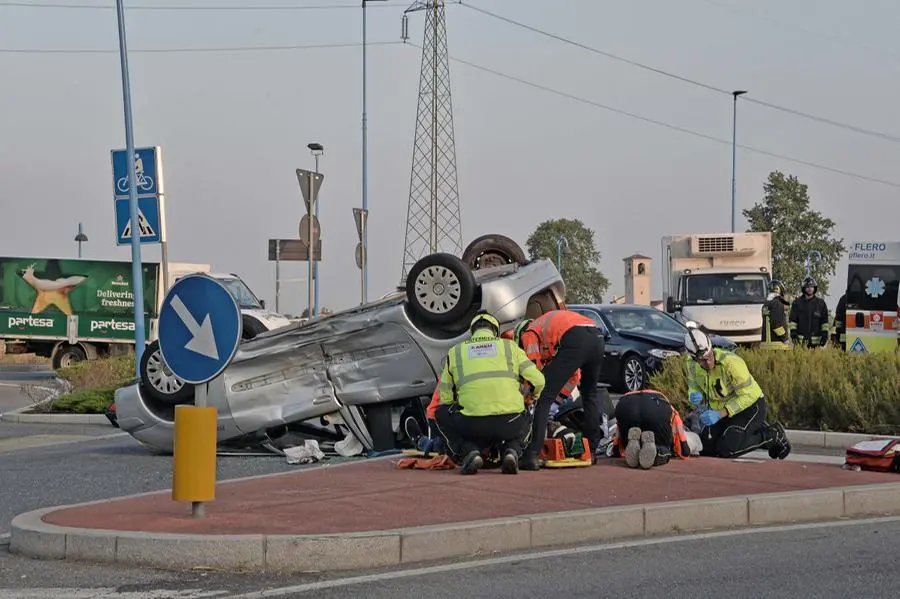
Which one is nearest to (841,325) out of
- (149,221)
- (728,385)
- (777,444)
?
(149,221)

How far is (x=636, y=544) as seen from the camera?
840 centimetres

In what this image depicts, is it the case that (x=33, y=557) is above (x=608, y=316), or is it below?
below

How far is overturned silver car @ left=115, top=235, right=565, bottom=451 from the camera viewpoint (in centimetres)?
1312

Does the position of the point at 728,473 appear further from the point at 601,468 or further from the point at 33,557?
the point at 33,557

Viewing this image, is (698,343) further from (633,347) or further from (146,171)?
(146,171)

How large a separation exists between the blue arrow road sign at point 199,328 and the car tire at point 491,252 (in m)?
6.48

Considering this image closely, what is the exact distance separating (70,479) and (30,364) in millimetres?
31680

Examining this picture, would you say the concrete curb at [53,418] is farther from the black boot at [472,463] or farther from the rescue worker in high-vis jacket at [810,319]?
the rescue worker in high-vis jacket at [810,319]

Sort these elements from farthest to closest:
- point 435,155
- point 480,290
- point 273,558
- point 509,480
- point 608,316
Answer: point 435,155
point 608,316
point 480,290
point 509,480
point 273,558

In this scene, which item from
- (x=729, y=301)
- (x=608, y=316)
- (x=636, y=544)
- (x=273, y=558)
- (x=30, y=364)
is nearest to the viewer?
(x=273, y=558)

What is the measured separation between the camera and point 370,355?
13320 mm

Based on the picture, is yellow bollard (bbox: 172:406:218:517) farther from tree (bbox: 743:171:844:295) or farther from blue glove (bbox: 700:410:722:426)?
tree (bbox: 743:171:844:295)

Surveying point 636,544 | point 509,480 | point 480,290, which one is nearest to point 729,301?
point 480,290

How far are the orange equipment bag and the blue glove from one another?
4.38 ft
